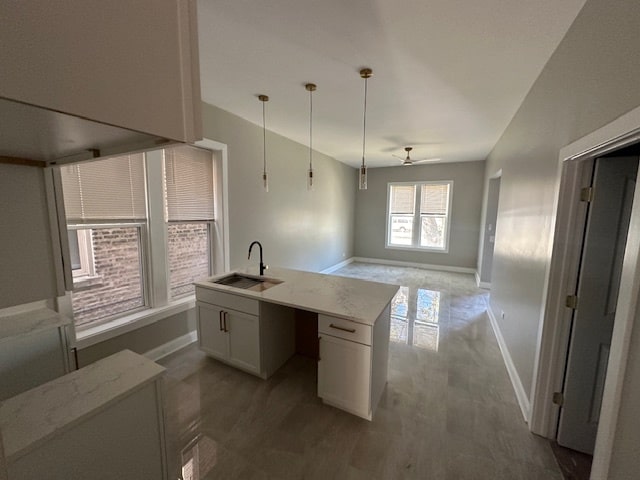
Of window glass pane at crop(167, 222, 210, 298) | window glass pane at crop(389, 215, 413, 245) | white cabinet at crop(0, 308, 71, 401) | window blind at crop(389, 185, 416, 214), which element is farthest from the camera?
window glass pane at crop(389, 215, 413, 245)

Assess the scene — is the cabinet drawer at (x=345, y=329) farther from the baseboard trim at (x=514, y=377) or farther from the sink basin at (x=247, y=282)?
the baseboard trim at (x=514, y=377)

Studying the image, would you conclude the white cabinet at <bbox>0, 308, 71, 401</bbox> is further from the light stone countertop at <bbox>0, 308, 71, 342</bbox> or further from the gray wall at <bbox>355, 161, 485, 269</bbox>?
the gray wall at <bbox>355, 161, 485, 269</bbox>

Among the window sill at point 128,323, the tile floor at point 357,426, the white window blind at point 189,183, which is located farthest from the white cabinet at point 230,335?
the white window blind at point 189,183

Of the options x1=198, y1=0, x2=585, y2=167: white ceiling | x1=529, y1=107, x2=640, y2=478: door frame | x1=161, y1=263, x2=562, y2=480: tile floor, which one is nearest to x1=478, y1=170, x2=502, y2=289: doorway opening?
x1=198, y1=0, x2=585, y2=167: white ceiling

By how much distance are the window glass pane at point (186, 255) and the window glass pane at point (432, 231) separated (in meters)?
5.45

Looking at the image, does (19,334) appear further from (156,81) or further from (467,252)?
(467,252)

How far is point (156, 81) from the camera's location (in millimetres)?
498

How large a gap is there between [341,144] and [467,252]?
4.15 m

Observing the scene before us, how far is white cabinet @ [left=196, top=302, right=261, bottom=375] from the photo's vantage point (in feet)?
7.51

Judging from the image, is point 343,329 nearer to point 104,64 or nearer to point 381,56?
point 104,64

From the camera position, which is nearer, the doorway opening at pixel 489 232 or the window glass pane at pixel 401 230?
the doorway opening at pixel 489 232

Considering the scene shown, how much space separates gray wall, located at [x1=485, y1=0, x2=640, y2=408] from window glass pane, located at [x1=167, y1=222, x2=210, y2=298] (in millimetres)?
3392

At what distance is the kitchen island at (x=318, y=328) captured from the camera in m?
1.86

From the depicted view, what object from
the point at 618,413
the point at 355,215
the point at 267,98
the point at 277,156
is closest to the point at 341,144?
the point at 277,156
